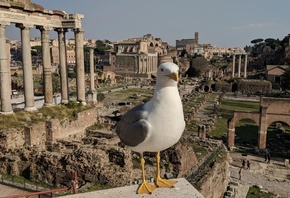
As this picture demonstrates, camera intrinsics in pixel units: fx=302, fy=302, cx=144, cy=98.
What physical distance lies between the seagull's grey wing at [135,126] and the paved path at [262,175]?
1297 cm

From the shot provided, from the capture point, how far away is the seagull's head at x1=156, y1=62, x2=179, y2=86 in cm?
458

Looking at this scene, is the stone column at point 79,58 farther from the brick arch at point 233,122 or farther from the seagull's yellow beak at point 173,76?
the seagull's yellow beak at point 173,76

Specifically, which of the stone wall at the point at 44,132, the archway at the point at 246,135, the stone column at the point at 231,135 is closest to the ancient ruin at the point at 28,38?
the stone wall at the point at 44,132

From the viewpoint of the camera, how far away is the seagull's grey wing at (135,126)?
4680mm

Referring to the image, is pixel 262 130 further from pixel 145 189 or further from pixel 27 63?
pixel 145 189

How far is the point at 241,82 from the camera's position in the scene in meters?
68.4

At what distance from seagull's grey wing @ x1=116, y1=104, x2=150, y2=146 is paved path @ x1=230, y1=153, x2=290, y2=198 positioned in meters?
13.0

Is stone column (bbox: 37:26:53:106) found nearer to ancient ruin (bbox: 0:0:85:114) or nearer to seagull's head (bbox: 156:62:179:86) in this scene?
ancient ruin (bbox: 0:0:85:114)

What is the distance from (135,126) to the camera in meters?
4.77

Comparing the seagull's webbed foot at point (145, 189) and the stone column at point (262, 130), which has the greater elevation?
the seagull's webbed foot at point (145, 189)

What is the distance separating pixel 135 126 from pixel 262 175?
17.3 meters

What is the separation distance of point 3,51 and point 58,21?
552cm

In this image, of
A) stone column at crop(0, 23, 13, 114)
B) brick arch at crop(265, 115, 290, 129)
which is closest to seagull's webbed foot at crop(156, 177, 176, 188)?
stone column at crop(0, 23, 13, 114)

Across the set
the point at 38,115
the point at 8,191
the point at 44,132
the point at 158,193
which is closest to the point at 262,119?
the point at 44,132
